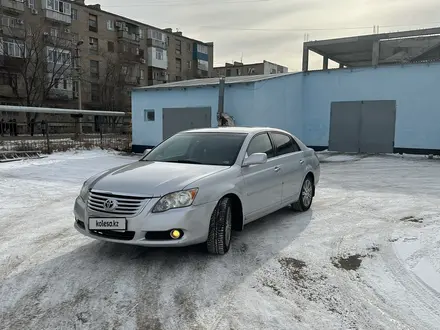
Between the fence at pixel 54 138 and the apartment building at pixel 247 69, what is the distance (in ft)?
178

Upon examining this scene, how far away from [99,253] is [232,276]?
165 cm

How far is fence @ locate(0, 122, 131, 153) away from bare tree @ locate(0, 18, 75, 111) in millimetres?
22616

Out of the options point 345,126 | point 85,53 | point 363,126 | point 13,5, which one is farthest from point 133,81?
point 363,126

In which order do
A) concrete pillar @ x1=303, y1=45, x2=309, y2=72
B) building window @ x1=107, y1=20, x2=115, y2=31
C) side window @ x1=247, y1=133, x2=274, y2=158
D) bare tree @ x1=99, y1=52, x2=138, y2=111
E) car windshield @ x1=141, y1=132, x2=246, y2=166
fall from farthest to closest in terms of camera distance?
1. building window @ x1=107, y1=20, x2=115, y2=31
2. bare tree @ x1=99, y1=52, x2=138, y2=111
3. concrete pillar @ x1=303, y1=45, x2=309, y2=72
4. side window @ x1=247, y1=133, x2=274, y2=158
5. car windshield @ x1=141, y1=132, x2=246, y2=166

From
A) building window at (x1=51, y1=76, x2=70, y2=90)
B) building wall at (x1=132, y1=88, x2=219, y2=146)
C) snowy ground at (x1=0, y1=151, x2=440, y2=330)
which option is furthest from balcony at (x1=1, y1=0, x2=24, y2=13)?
snowy ground at (x1=0, y1=151, x2=440, y2=330)

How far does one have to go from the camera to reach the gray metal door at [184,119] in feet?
56.2

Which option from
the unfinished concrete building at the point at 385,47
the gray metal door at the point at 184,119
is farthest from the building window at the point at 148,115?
the unfinished concrete building at the point at 385,47

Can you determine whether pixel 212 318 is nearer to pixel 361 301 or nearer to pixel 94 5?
A: pixel 361 301

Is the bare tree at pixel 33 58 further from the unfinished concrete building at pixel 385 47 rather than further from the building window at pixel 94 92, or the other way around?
the unfinished concrete building at pixel 385 47

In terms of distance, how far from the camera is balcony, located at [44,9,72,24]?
4200cm

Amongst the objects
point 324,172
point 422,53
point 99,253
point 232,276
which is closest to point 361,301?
point 232,276

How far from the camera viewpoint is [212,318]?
301cm

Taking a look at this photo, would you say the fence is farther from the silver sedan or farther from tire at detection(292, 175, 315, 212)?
tire at detection(292, 175, 315, 212)

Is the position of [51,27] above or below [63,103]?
above
